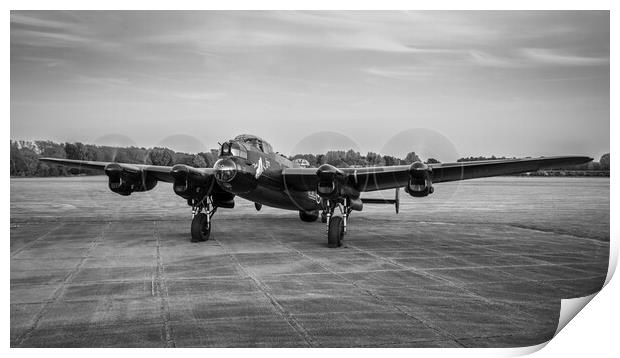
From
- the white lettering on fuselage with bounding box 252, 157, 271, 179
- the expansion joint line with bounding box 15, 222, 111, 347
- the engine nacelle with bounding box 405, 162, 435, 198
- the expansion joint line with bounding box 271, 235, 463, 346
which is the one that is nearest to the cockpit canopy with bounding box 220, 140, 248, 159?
the white lettering on fuselage with bounding box 252, 157, 271, 179

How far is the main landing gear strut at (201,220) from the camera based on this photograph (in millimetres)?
21422

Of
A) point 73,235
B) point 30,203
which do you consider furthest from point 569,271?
point 30,203

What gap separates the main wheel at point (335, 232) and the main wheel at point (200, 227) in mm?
5285

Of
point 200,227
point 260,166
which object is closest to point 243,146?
point 260,166

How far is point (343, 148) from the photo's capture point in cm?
2208

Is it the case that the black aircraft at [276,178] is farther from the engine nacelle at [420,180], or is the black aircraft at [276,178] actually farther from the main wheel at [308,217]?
the main wheel at [308,217]

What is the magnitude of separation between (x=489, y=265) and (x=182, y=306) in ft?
33.3

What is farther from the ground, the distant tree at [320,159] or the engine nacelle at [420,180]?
the distant tree at [320,159]

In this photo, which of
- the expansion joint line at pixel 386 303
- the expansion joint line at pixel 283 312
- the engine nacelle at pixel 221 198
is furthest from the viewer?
the engine nacelle at pixel 221 198

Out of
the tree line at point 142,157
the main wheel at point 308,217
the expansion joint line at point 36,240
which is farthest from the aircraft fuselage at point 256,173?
the expansion joint line at point 36,240

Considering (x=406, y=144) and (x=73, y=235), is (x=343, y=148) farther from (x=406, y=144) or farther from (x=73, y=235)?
(x=73, y=235)

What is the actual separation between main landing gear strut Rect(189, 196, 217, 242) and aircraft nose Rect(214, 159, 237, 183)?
306cm

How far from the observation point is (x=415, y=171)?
1847 centimetres

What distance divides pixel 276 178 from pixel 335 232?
12.7ft
